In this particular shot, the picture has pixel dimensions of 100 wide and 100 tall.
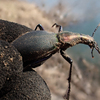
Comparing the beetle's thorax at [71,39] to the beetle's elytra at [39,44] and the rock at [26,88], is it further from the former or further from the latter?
the rock at [26,88]

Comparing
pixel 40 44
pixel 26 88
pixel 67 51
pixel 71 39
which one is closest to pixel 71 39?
pixel 71 39

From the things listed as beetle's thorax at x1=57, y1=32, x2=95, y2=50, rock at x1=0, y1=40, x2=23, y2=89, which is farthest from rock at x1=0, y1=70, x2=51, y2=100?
beetle's thorax at x1=57, y1=32, x2=95, y2=50

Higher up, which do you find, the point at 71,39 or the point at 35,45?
the point at 71,39

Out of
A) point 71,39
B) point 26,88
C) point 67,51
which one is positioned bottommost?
point 26,88

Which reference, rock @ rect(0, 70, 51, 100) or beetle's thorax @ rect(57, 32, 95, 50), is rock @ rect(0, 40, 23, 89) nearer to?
rock @ rect(0, 70, 51, 100)

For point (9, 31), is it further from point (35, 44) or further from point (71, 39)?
point (71, 39)

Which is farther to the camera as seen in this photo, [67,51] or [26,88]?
[67,51]

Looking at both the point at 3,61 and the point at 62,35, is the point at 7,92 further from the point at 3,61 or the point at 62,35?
the point at 62,35

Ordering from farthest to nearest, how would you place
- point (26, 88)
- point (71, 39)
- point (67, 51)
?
point (67, 51) < point (71, 39) < point (26, 88)
